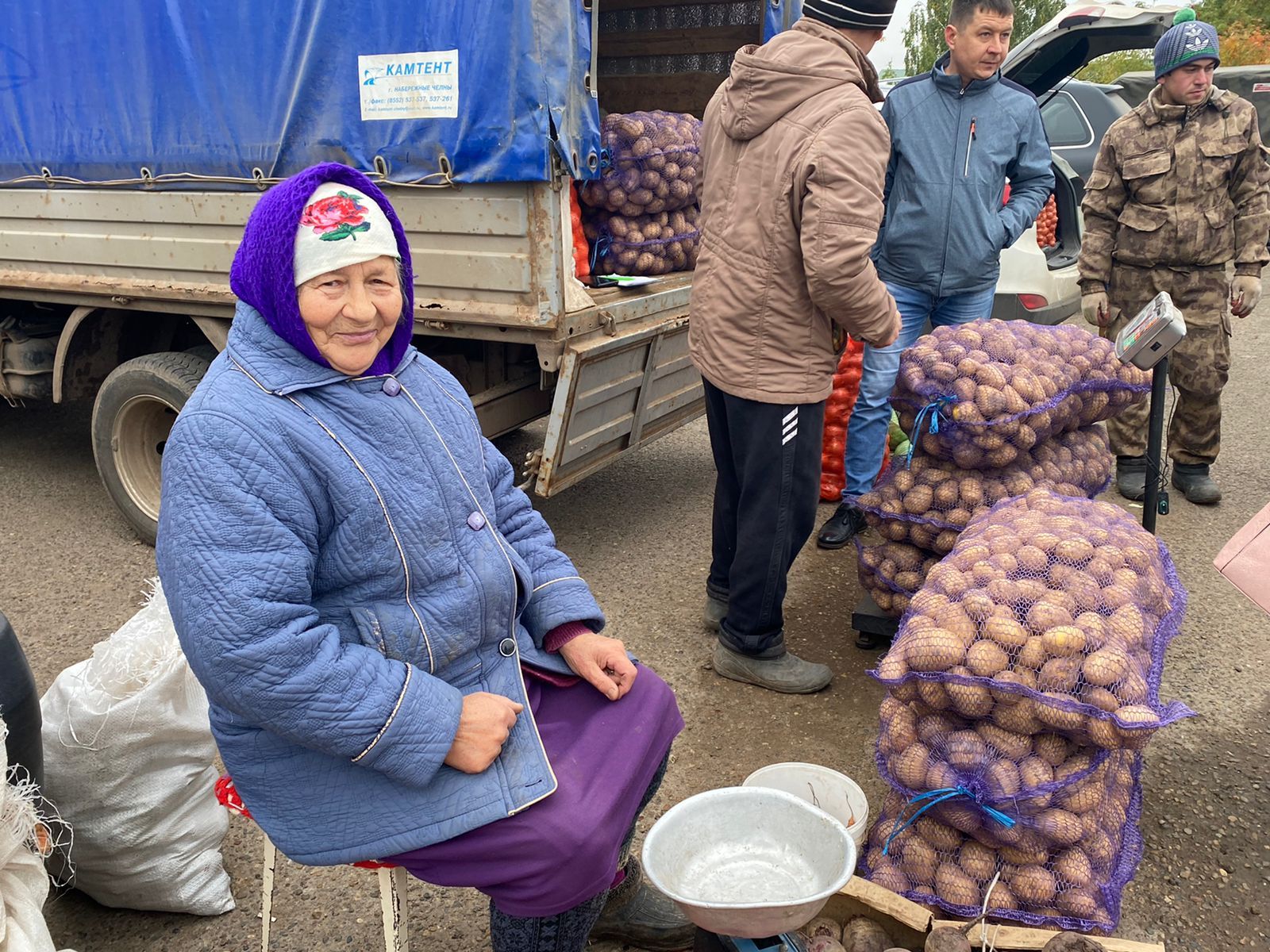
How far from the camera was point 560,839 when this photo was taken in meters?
1.61

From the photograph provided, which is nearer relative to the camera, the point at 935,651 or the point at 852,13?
the point at 935,651

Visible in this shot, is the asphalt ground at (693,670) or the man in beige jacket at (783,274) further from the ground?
the man in beige jacket at (783,274)

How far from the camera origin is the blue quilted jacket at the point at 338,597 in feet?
4.81

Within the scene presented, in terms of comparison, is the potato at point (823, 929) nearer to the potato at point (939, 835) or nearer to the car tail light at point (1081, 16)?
the potato at point (939, 835)

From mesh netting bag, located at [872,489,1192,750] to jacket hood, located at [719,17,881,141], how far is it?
136 cm

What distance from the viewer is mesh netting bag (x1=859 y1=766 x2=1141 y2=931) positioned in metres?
2.00

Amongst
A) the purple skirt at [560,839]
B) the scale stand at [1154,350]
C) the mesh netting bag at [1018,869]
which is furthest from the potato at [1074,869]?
the scale stand at [1154,350]

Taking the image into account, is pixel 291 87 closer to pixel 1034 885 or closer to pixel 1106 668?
pixel 1106 668

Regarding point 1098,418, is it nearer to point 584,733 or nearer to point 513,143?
point 513,143

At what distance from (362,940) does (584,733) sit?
93cm

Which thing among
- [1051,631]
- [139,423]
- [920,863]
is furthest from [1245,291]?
[139,423]

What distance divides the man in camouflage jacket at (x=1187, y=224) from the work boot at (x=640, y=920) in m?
→ 3.41

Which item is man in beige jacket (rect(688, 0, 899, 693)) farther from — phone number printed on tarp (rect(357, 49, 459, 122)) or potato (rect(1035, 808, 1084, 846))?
potato (rect(1035, 808, 1084, 846))

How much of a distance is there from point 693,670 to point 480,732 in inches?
74.4
